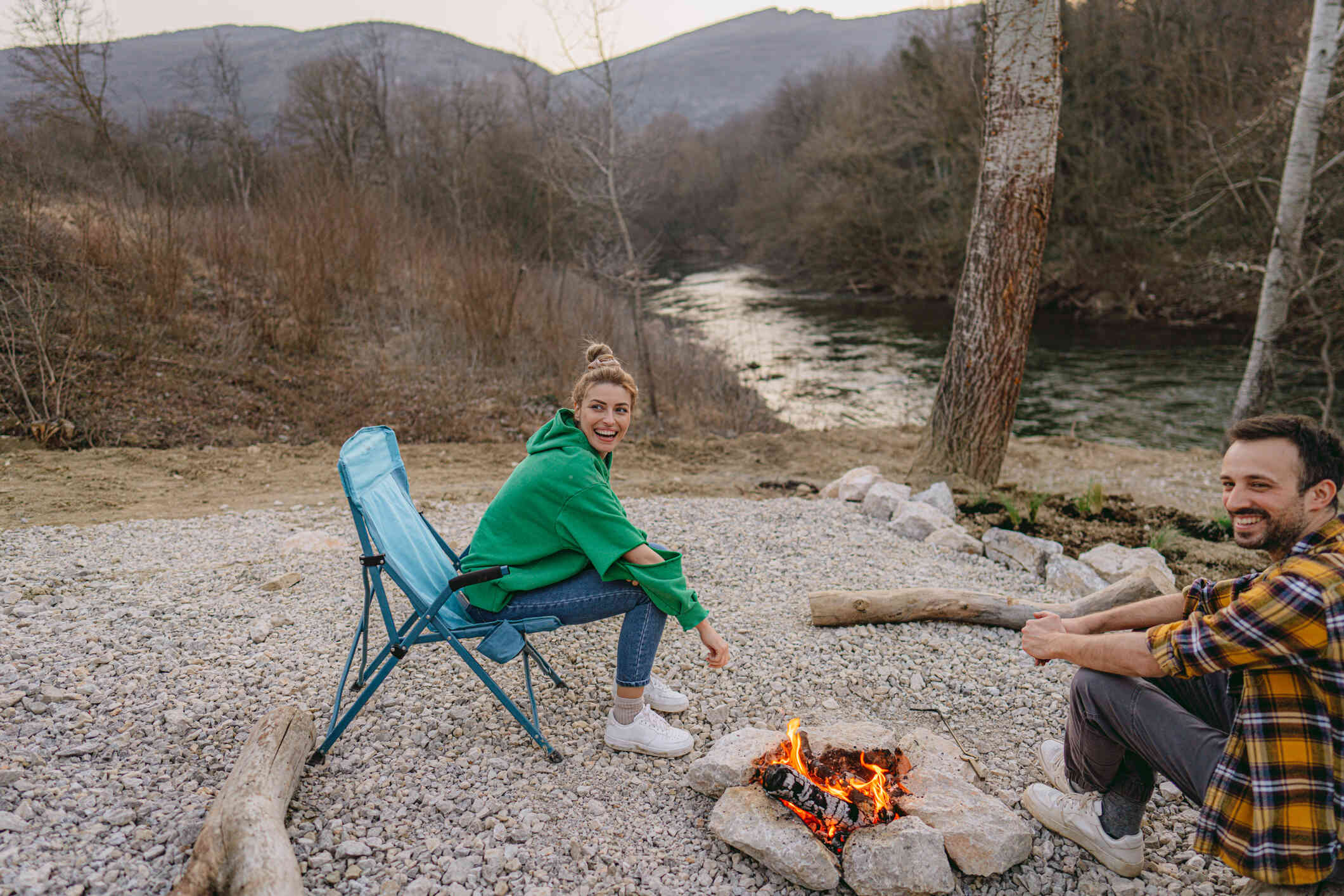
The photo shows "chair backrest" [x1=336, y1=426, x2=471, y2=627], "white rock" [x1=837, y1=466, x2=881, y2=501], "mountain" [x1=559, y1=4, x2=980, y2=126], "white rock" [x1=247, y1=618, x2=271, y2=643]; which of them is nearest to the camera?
"chair backrest" [x1=336, y1=426, x2=471, y2=627]

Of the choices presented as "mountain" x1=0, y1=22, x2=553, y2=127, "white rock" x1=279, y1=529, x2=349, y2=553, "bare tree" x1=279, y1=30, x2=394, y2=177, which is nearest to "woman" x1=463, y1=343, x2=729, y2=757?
"white rock" x1=279, y1=529, x2=349, y2=553

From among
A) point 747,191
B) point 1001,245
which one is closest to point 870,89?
point 747,191

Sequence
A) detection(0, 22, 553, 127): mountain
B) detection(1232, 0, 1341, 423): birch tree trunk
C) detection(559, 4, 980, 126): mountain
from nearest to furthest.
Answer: detection(1232, 0, 1341, 423): birch tree trunk, detection(0, 22, 553, 127): mountain, detection(559, 4, 980, 126): mountain

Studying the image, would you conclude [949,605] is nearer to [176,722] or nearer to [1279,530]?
[1279,530]

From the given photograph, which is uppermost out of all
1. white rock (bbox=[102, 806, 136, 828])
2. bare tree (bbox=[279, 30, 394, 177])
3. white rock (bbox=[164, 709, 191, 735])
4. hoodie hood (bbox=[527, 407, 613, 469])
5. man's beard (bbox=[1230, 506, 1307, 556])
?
bare tree (bbox=[279, 30, 394, 177])

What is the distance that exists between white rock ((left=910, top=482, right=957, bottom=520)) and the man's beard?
368 centimetres

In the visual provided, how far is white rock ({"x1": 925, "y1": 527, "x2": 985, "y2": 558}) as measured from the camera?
5008 mm

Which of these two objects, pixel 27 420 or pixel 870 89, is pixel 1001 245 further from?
pixel 870 89

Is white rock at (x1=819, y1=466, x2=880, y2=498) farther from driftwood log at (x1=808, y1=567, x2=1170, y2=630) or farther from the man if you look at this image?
the man

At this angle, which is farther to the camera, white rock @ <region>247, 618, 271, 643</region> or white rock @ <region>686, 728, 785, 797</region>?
white rock @ <region>247, 618, 271, 643</region>

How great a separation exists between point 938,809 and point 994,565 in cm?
273

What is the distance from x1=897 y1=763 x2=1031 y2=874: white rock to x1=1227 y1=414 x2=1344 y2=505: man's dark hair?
1210 millimetres

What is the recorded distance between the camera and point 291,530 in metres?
5.23

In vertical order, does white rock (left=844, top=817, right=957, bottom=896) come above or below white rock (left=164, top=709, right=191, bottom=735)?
below
